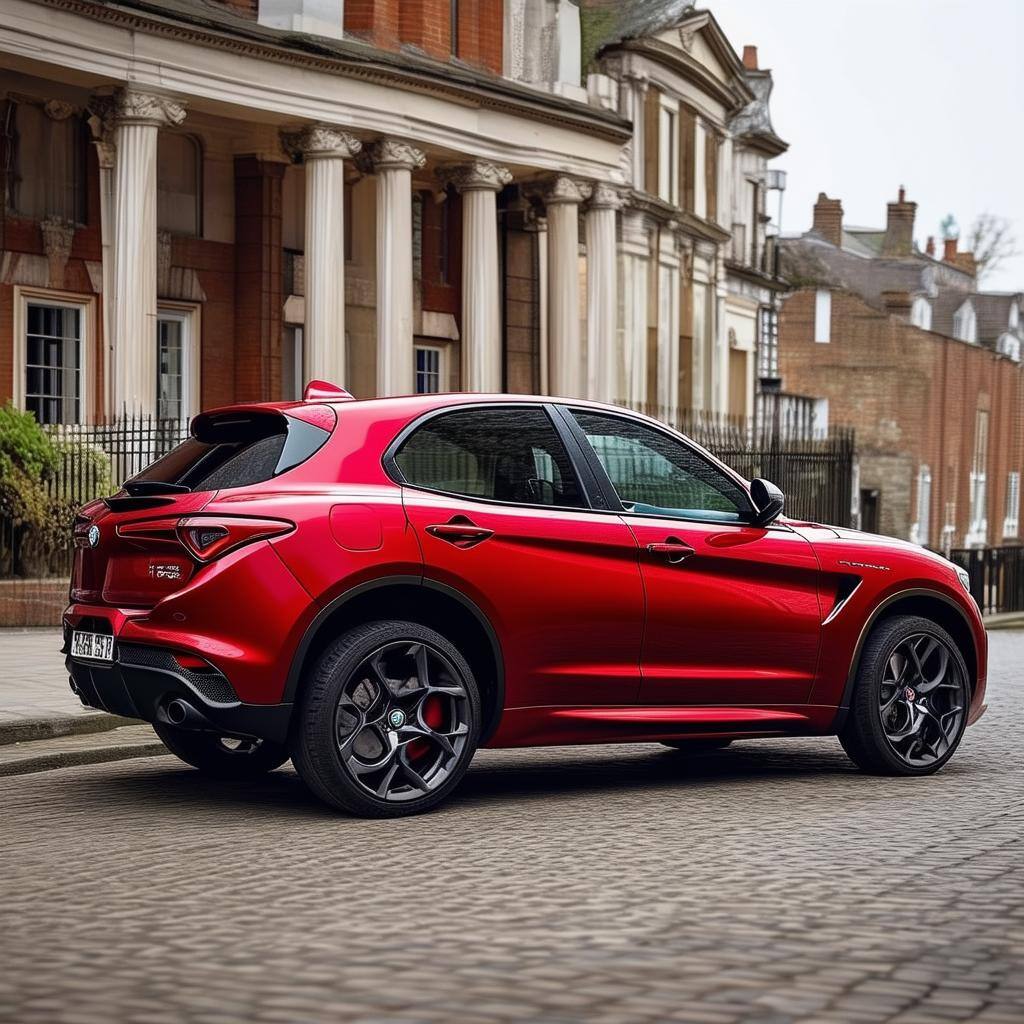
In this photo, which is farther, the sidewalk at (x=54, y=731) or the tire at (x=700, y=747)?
the tire at (x=700, y=747)

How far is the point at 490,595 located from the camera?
775 cm

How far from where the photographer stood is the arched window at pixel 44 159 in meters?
24.6

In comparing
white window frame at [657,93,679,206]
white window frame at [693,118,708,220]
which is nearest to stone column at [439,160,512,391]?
white window frame at [657,93,679,206]

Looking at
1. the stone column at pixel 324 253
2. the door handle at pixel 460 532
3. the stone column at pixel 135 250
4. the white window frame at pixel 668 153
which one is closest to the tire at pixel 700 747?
the door handle at pixel 460 532

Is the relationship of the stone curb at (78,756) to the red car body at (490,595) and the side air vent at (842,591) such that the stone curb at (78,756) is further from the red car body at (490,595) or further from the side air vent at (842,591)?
the side air vent at (842,591)

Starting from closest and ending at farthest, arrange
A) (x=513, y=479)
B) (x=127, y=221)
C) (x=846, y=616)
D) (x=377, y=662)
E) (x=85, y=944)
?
1. (x=85, y=944)
2. (x=377, y=662)
3. (x=513, y=479)
4. (x=846, y=616)
5. (x=127, y=221)

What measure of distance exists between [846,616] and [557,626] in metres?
1.70

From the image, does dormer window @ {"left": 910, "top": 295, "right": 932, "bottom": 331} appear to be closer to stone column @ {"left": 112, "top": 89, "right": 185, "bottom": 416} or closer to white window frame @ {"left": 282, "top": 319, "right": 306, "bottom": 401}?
white window frame @ {"left": 282, "top": 319, "right": 306, "bottom": 401}

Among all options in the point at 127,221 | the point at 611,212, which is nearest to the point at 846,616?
the point at 127,221

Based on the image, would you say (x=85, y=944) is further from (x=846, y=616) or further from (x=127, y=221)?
(x=127, y=221)

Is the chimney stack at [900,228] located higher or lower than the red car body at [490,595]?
higher

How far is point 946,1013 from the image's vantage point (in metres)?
4.60

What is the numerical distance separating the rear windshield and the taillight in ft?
0.84

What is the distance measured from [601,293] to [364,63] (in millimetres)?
6665
